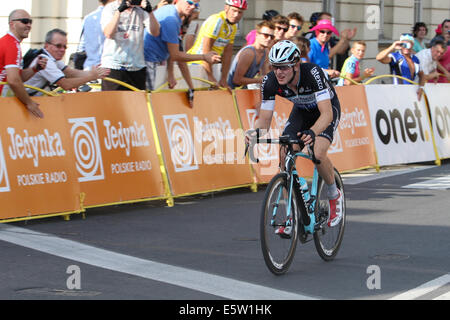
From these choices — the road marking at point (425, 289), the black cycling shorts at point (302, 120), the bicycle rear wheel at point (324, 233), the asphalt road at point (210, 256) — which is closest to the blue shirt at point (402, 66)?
the asphalt road at point (210, 256)

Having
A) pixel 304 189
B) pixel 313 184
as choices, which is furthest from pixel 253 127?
pixel 304 189

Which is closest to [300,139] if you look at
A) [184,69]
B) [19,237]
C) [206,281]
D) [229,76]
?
[206,281]

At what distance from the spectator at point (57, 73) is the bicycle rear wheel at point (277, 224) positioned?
402 cm

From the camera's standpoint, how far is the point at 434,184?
553 inches

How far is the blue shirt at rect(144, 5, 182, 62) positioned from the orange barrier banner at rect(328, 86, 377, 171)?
3.48 metres

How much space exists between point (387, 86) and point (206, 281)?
30.5 ft

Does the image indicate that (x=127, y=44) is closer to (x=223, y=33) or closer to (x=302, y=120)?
(x=223, y=33)

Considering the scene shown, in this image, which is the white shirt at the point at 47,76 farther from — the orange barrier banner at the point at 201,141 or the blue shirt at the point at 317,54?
the blue shirt at the point at 317,54

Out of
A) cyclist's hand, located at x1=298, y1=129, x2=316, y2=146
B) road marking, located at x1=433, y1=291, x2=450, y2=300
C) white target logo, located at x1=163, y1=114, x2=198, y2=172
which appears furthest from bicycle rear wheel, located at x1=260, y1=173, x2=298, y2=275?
white target logo, located at x1=163, y1=114, x2=198, y2=172

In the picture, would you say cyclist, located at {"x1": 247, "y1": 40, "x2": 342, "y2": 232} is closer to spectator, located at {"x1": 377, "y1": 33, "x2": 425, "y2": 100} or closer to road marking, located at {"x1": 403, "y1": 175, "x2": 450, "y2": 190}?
road marking, located at {"x1": 403, "y1": 175, "x2": 450, "y2": 190}

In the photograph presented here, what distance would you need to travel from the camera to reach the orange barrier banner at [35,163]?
33.3 feet

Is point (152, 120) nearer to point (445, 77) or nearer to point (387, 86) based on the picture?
point (387, 86)

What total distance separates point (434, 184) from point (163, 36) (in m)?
4.61

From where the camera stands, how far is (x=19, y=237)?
30.9 ft
